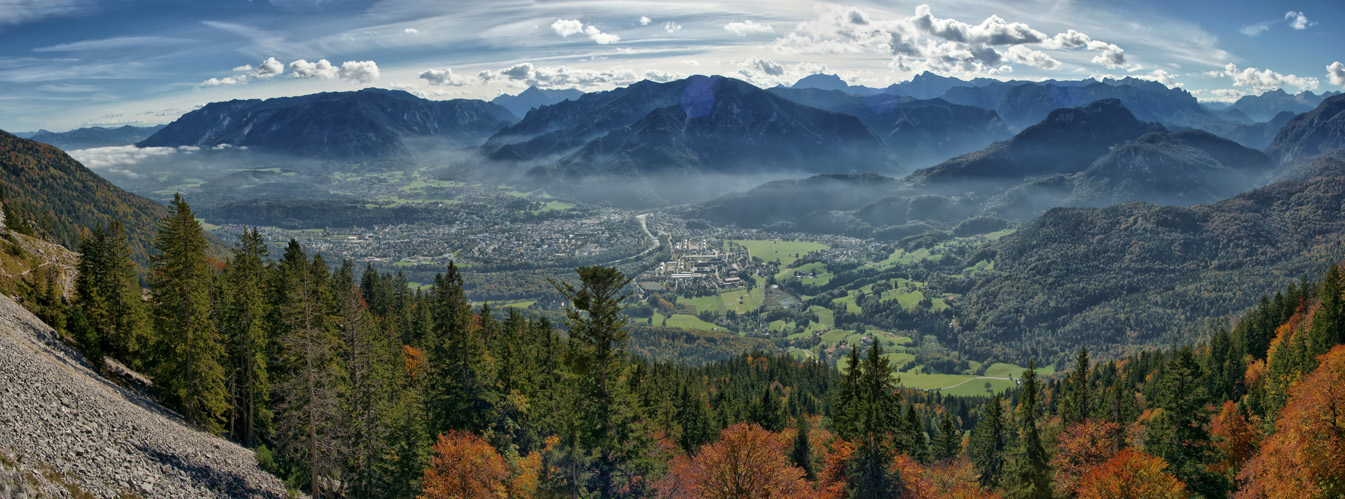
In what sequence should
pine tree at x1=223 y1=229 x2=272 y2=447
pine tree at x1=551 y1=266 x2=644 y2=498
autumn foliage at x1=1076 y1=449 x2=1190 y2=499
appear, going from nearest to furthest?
pine tree at x1=551 y1=266 x2=644 y2=498
autumn foliage at x1=1076 y1=449 x2=1190 y2=499
pine tree at x1=223 y1=229 x2=272 y2=447

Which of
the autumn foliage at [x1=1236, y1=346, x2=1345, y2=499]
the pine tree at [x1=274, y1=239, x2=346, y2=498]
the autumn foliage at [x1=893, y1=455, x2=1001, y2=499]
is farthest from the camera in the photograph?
the autumn foliage at [x1=893, y1=455, x2=1001, y2=499]

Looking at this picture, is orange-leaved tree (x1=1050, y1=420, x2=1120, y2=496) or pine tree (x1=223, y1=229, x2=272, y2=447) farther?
orange-leaved tree (x1=1050, y1=420, x2=1120, y2=496)

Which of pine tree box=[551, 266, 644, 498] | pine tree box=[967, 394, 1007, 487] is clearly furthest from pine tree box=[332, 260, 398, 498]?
pine tree box=[967, 394, 1007, 487]

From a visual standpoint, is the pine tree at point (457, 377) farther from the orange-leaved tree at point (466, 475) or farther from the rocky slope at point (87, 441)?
the rocky slope at point (87, 441)

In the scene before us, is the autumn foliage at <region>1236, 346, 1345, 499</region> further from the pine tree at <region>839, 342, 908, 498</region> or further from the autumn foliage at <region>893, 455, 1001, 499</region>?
the pine tree at <region>839, 342, 908, 498</region>

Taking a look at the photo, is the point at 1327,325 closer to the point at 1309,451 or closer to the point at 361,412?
the point at 1309,451

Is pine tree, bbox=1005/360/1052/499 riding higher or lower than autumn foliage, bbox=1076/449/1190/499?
lower

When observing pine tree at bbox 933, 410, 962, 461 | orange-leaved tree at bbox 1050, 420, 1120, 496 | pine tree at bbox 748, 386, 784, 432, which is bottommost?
pine tree at bbox 933, 410, 962, 461
